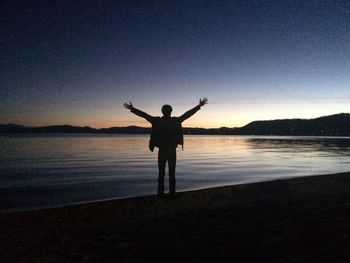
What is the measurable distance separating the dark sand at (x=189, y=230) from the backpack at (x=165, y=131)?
1.82 m

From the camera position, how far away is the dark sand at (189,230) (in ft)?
17.0

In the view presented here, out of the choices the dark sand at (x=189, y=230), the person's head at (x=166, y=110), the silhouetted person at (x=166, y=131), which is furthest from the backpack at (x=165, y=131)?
the dark sand at (x=189, y=230)

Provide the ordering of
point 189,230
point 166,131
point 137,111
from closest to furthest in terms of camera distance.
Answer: point 189,230
point 137,111
point 166,131

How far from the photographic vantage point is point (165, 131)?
9625 mm

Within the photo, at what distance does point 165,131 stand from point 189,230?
3.59 metres

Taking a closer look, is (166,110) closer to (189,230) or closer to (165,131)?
(165,131)

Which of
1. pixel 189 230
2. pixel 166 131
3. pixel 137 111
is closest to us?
pixel 189 230

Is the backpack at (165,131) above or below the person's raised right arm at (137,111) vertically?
below

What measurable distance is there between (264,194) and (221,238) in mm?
5848

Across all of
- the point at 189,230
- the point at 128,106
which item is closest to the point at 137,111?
the point at 128,106

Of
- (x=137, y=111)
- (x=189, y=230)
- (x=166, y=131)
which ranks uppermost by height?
(x=137, y=111)

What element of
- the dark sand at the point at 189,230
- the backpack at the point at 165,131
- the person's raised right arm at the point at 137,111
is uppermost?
the person's raised right arm at the point at 137,111

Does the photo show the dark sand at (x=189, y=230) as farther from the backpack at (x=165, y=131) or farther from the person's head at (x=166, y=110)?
the person's head at (x=166, y=110)

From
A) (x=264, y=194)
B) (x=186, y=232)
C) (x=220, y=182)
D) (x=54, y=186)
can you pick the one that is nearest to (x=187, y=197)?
(x=264, y=194)
